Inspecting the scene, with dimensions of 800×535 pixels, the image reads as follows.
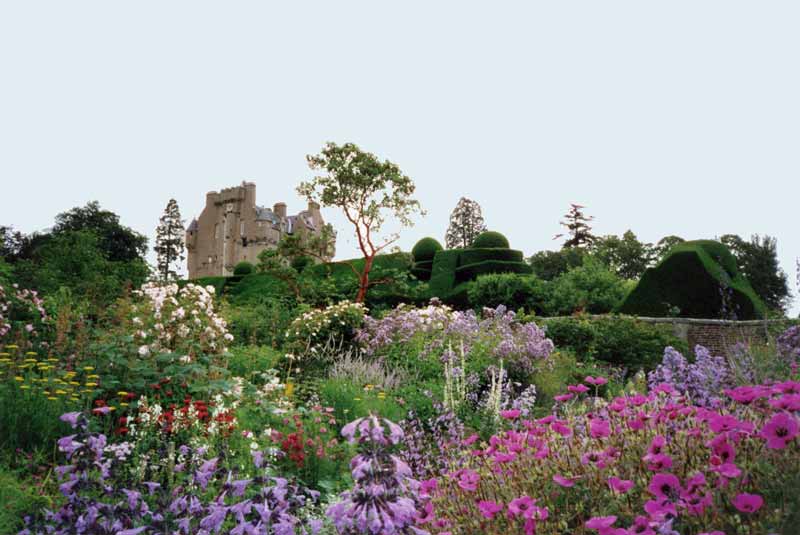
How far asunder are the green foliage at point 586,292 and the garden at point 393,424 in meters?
2.02

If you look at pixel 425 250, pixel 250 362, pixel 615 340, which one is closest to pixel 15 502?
pixel 250 362

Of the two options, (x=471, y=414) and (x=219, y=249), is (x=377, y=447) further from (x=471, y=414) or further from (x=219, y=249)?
(x=219, y=249)

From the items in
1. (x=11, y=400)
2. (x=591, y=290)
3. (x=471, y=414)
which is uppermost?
(x=591, y=290)

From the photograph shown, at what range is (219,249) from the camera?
1832 inches

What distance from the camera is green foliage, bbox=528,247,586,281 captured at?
37219 mm

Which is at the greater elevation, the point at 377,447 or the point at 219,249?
the point at 219,249

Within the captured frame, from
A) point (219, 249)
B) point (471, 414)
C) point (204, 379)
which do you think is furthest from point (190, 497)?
point (219, 249)

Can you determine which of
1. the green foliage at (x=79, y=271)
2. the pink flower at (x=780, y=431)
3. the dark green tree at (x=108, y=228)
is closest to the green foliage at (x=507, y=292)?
the green foliage at (x=79, y=271)

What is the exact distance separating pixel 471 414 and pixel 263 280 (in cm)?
2201

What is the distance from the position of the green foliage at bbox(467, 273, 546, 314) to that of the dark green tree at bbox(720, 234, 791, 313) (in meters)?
18.2

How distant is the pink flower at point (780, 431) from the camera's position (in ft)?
6.55

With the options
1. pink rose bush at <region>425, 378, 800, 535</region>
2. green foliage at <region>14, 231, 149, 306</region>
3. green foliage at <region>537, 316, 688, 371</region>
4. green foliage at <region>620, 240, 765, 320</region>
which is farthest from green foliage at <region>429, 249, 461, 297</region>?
pink rose bush at <region>425, 378, 800, 535</region>

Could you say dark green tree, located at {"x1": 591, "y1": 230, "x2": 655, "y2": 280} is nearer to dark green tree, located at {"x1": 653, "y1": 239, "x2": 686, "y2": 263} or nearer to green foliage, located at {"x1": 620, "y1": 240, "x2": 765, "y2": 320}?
dark green tree, located at {"x1": 653, "y1": 239, "x2": 686, "y2": 263}

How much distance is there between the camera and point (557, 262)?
3759 cm
